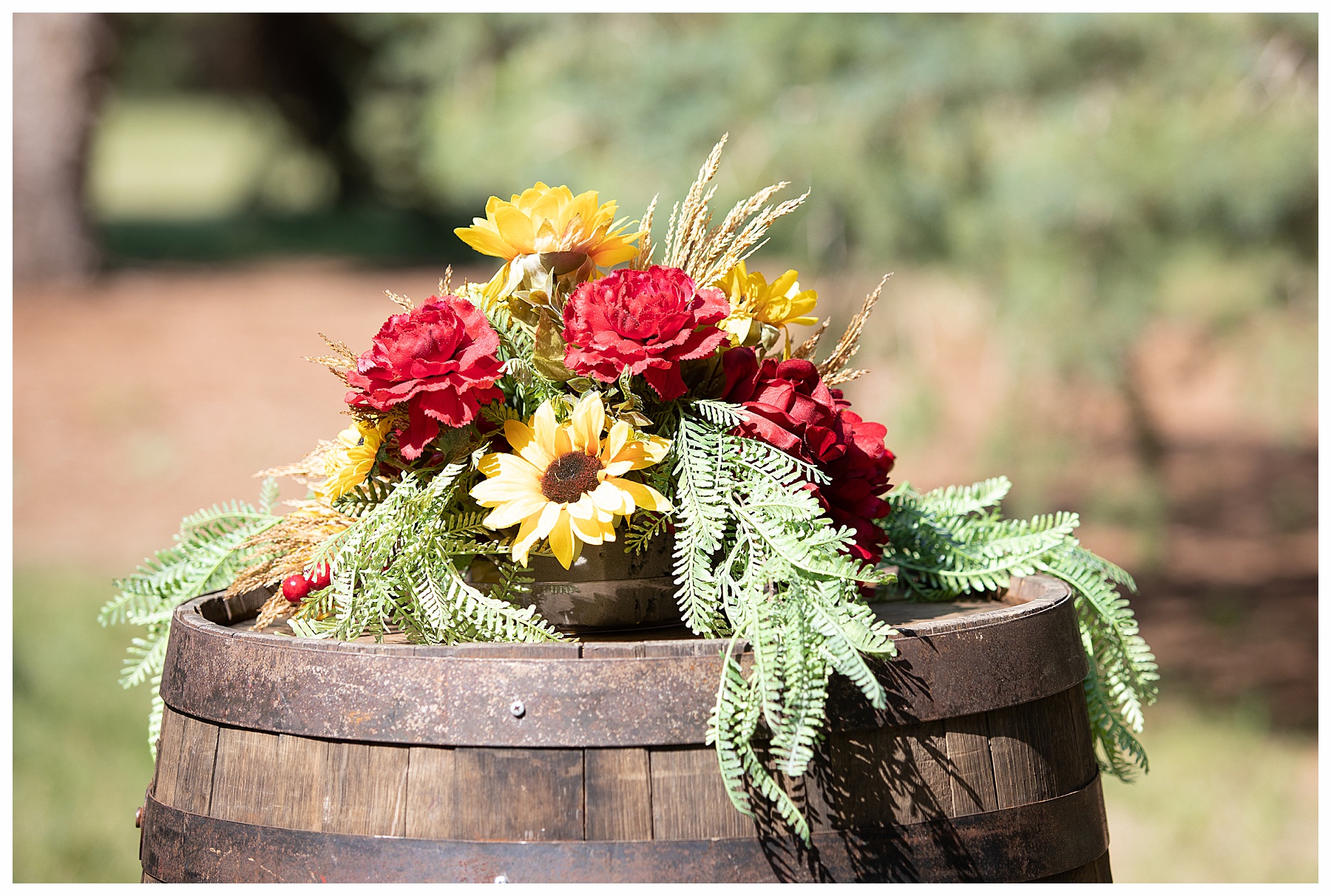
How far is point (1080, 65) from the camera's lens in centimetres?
306

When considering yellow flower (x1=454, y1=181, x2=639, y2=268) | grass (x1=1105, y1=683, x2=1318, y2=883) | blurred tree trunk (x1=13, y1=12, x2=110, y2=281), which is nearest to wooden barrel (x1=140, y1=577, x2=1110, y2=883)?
yellow flower (x1=454, y1=181, x2=639, y2=268)

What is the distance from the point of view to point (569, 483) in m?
1.13

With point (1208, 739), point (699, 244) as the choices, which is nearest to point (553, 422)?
point (699, 244)

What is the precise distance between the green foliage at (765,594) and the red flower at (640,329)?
7 centimetres

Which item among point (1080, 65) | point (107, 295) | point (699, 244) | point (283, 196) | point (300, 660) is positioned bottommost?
point (300, 660)

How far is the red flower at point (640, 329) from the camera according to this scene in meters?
1.13

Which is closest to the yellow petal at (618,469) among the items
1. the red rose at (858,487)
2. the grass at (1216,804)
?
the red rose at (858,487)

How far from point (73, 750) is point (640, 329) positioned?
2.83m

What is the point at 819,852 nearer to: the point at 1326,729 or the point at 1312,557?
the point at 1326,729

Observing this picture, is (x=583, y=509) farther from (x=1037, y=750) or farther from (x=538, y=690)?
(x=1037, y=750)

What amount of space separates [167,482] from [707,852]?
5.41 m

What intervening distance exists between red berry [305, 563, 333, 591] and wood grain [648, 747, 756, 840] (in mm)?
399

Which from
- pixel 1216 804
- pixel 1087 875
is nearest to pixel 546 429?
pixel 1087 875

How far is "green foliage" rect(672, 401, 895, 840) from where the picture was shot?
1.02 m
